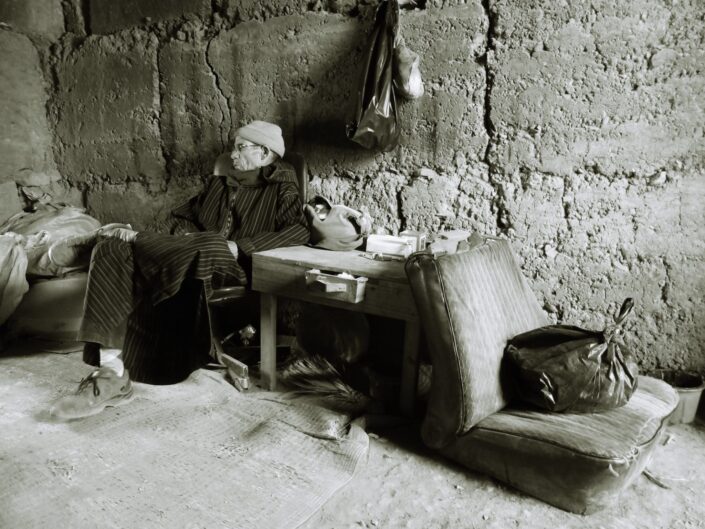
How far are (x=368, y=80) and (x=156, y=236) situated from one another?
139 centimetres

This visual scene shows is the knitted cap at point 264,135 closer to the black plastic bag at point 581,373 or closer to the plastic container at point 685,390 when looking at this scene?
the black plastic bag at point 581,373

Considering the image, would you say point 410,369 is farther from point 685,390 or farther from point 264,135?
point 264,135

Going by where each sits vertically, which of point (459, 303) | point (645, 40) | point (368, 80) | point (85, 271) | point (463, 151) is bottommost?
point (85, 271)

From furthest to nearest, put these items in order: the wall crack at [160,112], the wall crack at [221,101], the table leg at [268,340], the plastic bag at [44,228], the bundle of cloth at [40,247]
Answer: the wall crack at [160,112] < the wall crack at [221,101] < the plastic bag at [44,228] < the bundle of cloth at [40,247] < the table leg at [268,340]

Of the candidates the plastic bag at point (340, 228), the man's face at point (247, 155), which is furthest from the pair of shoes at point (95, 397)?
the man's face at point (247, 155)

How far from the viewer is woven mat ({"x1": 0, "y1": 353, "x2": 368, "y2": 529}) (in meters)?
1.68

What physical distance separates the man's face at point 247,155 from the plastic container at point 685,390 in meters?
2.56

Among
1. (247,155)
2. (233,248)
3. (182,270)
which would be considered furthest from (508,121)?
(182,270)

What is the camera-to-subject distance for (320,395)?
260 cm

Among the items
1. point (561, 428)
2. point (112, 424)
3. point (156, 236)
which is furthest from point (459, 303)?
point (112, 424)

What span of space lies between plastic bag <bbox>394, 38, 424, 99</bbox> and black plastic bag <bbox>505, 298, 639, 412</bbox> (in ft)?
5.09

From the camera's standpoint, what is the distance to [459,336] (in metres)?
1.85

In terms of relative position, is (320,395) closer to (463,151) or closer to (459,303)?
(459,303)

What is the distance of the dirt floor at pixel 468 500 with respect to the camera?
1700mm
